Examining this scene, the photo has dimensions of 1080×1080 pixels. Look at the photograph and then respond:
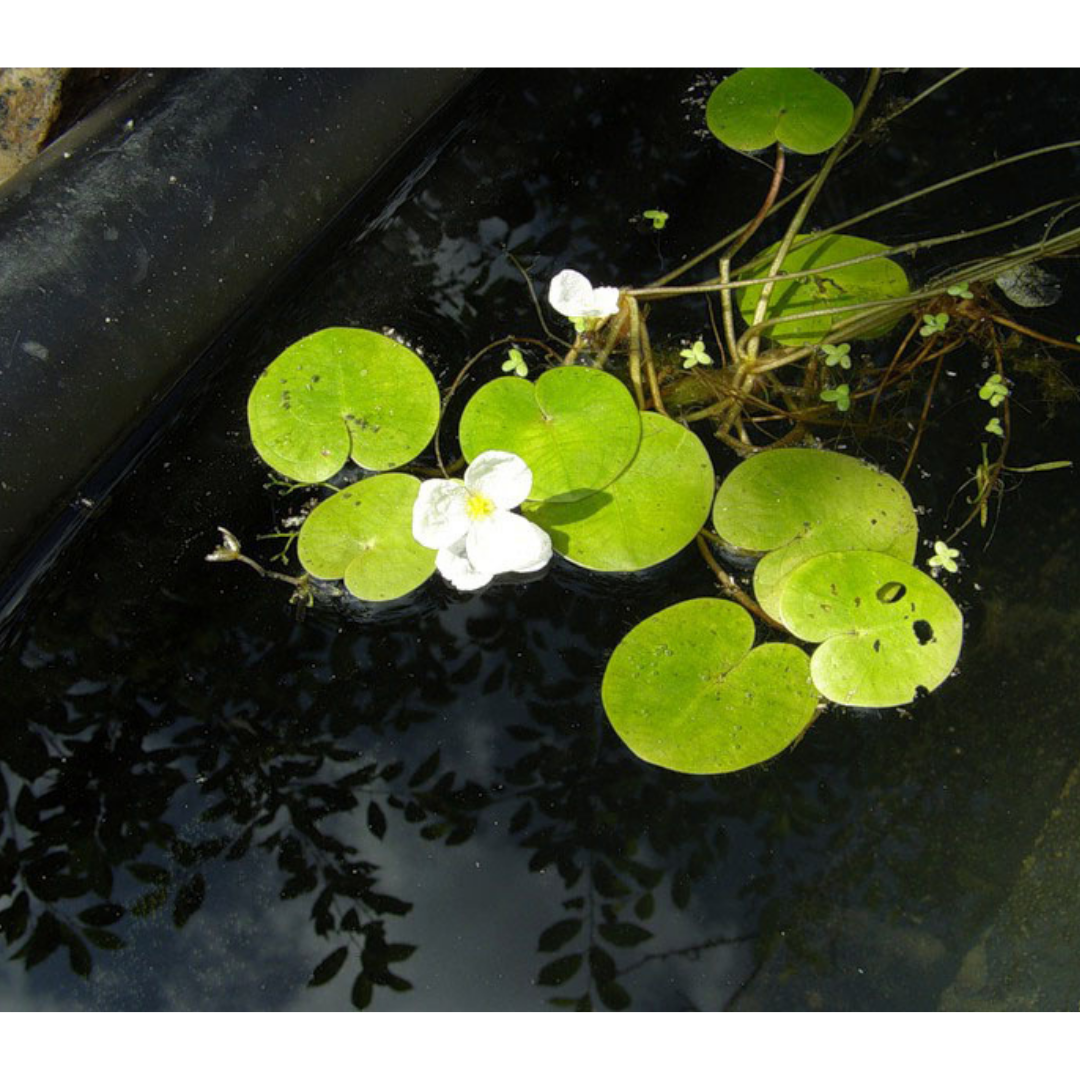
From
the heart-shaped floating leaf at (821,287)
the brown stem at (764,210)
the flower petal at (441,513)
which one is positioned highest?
the flower petal at (441,513)

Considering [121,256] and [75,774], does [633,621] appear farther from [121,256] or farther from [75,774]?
[121,256]

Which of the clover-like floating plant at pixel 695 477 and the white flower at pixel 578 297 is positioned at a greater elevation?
the white flower at pixel 578 297

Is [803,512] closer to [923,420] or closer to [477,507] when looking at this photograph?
[923,420]

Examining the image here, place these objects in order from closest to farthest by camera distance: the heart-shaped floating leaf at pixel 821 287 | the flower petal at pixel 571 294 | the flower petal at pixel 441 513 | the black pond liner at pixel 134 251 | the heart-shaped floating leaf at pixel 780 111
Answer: the flower petal at pixel 441 513, the black pond liner at pixel 134 251, the flower petal at pixel 571 294, the heart-shaped floating leaf at pixel 821 287, the heart-shaped floating leaf at pixel 780 111

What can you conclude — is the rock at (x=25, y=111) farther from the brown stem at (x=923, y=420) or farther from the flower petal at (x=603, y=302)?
the brown stem at (x=923, y=420)

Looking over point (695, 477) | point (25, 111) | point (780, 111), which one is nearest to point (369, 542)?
point (695, 477)

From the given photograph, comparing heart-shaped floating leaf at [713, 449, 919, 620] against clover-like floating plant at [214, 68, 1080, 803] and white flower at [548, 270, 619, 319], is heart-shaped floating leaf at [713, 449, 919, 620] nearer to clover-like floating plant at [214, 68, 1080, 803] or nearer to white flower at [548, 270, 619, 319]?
clover-like floating plant at [214, 68, 1080, 803]

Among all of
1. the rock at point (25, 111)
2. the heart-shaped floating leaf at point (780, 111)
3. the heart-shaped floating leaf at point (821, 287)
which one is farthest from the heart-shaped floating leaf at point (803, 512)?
the rock at point (25, 111)

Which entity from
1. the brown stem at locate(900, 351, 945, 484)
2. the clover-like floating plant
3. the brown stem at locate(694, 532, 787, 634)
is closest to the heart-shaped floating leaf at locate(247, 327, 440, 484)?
the clover-like floating plant
